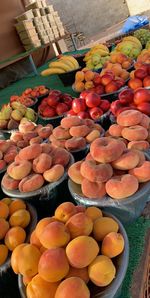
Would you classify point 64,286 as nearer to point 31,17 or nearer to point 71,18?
point 31,17

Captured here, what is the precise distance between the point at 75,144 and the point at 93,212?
42cm

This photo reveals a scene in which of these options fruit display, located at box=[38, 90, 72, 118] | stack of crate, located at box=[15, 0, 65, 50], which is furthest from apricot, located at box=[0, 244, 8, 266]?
stack of crate, located at box=[15, 0, 65, 50]

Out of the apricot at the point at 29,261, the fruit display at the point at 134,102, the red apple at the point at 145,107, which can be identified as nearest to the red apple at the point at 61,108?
the fruit display at the point at 134,102

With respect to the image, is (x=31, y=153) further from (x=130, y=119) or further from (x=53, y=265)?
(x=53, y=265)

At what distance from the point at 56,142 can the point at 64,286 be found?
68 cm

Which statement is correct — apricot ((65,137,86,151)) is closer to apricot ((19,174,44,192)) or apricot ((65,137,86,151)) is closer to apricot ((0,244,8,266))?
apricot ((19,174,44,192))

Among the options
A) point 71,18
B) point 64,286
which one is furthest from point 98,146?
point 71,18

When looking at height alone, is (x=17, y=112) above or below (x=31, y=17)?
below

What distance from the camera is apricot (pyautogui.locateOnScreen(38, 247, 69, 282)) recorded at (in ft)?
1.96

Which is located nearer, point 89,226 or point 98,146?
point 89,226

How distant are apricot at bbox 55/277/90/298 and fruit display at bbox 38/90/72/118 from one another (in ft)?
4.03

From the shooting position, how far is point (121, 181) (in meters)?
0.79

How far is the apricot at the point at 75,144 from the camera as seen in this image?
1.14 meters

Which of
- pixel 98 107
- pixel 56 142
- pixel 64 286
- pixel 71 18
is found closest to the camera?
pixel 64 286
